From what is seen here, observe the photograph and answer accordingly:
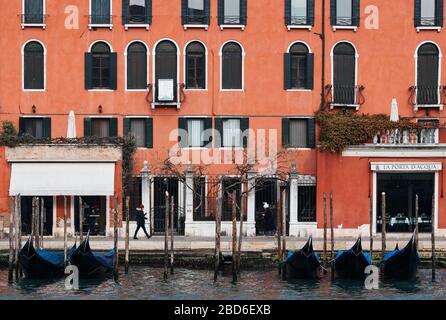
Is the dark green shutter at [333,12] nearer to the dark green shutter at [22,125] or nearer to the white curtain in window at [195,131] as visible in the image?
the white curtain in window at [195,131]

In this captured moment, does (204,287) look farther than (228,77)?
No

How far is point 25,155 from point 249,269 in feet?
32.1

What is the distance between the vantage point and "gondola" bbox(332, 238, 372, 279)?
37531mm

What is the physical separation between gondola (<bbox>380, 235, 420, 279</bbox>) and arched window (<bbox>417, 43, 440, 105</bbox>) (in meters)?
8.94

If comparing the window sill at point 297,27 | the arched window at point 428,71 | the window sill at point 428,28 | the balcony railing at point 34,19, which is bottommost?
the arched window at point 428,71

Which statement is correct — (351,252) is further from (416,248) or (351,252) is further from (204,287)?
(204,287)

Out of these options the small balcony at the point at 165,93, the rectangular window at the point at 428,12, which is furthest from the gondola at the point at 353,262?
the rectangular window at the point at 428,12

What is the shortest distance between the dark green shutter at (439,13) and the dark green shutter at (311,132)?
226 inches

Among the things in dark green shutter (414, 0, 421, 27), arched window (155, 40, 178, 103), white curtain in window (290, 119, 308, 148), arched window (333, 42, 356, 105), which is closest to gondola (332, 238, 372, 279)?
white curtain in window (290, 119, 308, 148)

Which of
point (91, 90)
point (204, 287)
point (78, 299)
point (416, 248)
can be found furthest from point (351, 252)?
point (91, 90)

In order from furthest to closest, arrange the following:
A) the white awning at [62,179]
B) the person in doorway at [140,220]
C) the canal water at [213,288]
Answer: the white awning at [62,179] → the person in doorway at [140,220] → the canal water at [213,288]

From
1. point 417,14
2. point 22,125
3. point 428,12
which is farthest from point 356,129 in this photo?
point 22,125

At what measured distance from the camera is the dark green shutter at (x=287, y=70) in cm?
4481

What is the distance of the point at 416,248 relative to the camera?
37.3 meters
